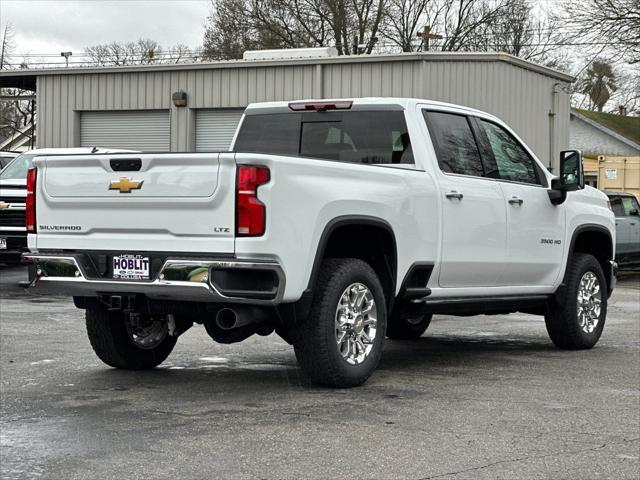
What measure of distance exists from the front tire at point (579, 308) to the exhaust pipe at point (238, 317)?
3620 mm

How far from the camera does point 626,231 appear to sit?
2147 centimetres

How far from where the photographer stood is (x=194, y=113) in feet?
94.8

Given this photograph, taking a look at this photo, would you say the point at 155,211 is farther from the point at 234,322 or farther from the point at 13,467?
the point at 13,467

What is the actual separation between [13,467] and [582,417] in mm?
3227

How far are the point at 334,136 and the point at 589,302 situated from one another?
2.97 meters

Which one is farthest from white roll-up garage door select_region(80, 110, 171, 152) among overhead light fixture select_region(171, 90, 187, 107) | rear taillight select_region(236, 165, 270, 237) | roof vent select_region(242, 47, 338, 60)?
rear taillight select_region(236, 165, 270, 237)

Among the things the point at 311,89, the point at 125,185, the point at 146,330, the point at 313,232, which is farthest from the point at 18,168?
the point at 313,232

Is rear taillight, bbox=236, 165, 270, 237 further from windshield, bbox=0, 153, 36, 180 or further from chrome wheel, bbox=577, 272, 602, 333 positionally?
windshield, bbox=0, 153, 36, 180

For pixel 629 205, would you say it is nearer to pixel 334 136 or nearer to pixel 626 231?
pixel 626 231

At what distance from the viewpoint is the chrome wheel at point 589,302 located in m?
10.1

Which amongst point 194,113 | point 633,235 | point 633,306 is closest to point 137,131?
point 194,113

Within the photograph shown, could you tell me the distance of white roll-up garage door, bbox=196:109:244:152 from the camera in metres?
28.5

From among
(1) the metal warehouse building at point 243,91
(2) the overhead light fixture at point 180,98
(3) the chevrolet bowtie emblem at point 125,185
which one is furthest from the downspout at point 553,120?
(3) the chevrolet bowtie emblem at point 125,185

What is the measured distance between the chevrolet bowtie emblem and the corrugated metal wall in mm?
18862
